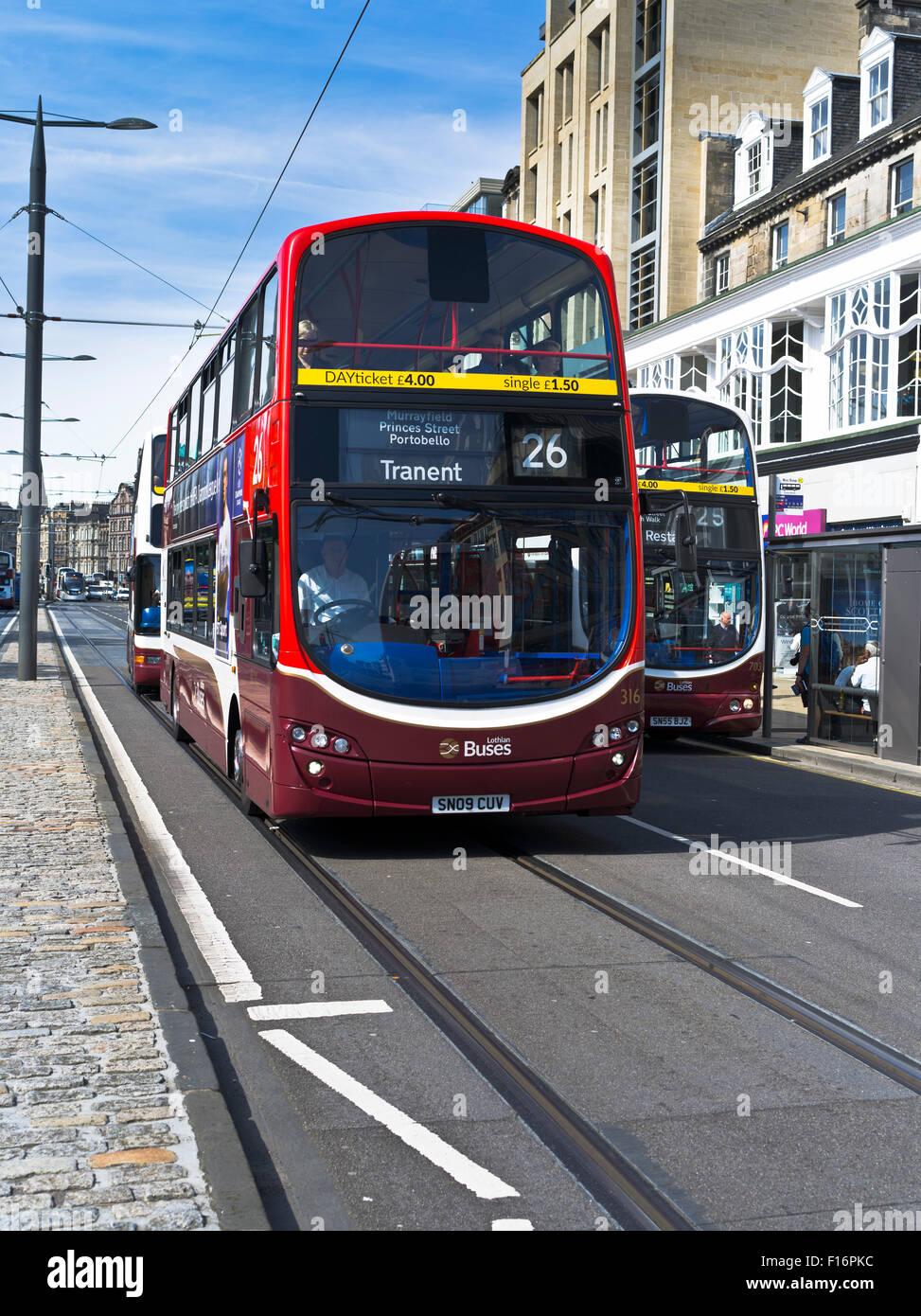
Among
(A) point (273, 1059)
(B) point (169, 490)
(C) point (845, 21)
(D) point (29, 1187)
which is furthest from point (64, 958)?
(C) point (845, 21)

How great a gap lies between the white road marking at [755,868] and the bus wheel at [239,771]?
303 cm

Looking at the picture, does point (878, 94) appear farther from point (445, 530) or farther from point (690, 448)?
point (445, 530)

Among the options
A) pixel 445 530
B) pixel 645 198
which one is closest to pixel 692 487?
pixel 445 530

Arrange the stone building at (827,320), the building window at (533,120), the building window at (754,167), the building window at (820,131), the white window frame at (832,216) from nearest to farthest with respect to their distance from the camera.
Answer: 1. the stone building at (827,320)
2. the white window frame at (832,216)
3. the building window at (820,131)
4. the building window at (754,167)
5. the building window at (533,120)

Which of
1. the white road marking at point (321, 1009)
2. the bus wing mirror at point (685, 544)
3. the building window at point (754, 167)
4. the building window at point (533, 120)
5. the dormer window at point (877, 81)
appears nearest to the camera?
the white road marking at point (321, 1009)

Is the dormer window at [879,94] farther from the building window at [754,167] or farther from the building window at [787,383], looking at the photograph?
the building window at [754,167]

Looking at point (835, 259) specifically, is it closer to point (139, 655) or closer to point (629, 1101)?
point (139, 655)

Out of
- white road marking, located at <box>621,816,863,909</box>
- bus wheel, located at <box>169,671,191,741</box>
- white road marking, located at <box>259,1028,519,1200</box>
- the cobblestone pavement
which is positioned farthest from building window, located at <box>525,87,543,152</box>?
white road marking, located at <box>259,1028,519,1200</box>

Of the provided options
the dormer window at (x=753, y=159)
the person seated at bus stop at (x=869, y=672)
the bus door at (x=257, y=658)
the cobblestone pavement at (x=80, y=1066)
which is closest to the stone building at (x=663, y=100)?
the dormer window at (x=753, y=159)

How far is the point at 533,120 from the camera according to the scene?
50.8 metres

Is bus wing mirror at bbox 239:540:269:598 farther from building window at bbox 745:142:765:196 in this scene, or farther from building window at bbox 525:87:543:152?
building window at bbox 525:87:543:152

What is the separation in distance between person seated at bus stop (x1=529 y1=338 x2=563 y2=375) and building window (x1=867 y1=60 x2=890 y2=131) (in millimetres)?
22742

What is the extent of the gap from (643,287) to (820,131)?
9.92 metres

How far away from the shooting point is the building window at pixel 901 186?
27.2 meters
